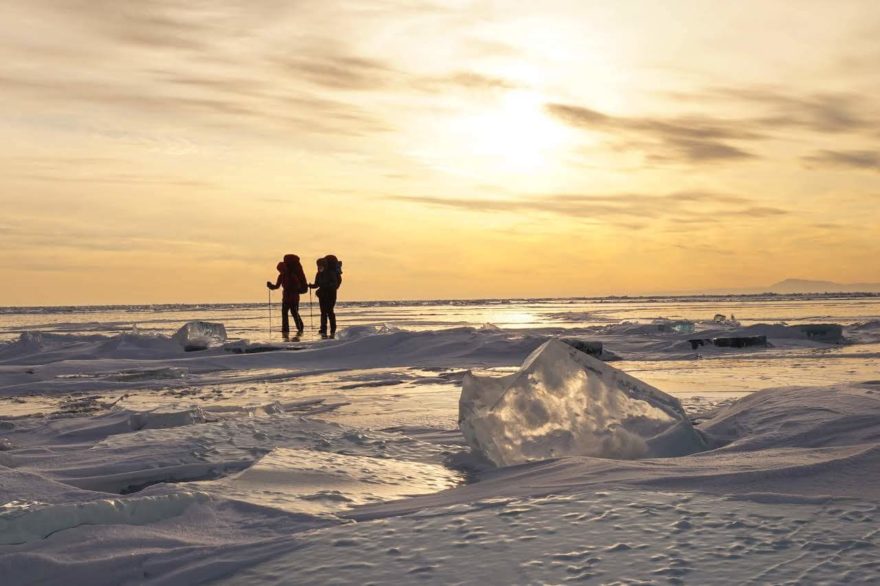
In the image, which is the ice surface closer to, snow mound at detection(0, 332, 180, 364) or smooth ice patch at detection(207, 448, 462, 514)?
snow mound at detection(0, 332, 180, 364)

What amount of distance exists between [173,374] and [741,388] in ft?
20.9

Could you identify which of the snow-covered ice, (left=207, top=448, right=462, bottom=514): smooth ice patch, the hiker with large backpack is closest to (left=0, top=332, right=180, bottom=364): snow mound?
the hiker with large backpack

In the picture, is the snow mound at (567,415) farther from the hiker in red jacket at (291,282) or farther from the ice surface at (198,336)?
the hiker in red jacket at (291,282)

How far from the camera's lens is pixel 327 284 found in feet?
59.5

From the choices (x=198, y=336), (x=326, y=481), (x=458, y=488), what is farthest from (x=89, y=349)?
(x=458, y=488)

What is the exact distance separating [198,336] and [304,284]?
5.82m

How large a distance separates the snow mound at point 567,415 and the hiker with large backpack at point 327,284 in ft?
45.8

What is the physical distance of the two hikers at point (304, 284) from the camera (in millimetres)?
18000

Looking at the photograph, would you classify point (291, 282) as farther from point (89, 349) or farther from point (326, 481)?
point (326, 481)

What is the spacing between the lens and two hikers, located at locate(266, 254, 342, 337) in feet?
59.1

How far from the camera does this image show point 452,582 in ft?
5.93

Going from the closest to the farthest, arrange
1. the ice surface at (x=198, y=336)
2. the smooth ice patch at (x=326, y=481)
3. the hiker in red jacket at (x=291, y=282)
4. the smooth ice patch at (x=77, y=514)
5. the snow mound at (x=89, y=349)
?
1. the smooth ice patch at (x=77, y=514)
2. the smooth ice patch at (x=326, y=481)
3. the snow mound at (x=89, y=349)
4. the ice surface at (x=198, y=336)
5. the hiker in red jacket at (x=291, y=282)

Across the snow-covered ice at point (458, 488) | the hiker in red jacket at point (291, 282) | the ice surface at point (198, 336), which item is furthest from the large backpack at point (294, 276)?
the snow-covered ice at point (458, 488)

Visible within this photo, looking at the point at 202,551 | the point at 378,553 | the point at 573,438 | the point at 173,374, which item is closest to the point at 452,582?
the point at 378,553
